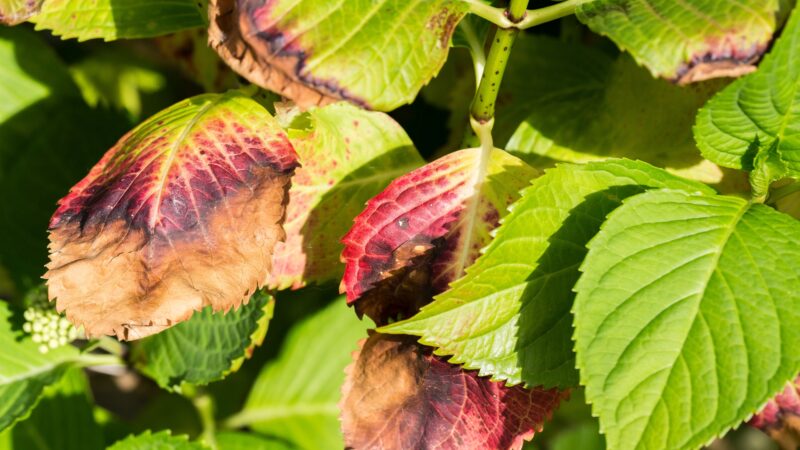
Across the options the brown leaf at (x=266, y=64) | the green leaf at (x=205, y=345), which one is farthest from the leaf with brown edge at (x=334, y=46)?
the green leaf at (x=205, y=345)

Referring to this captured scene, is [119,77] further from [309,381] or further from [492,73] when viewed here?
[492,73]

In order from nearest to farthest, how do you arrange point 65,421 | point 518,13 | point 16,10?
point 518,13, point 16,10, point 65,421

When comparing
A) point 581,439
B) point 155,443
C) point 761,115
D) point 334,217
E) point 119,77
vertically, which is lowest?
point 581,439

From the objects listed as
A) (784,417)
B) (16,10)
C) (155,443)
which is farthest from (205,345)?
(784,417)

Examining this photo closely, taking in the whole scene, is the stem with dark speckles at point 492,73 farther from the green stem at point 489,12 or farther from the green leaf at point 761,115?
the green leaf at point 761,115

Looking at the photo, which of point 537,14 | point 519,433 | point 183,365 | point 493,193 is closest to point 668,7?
point 537,14

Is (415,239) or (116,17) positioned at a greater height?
(116,17)

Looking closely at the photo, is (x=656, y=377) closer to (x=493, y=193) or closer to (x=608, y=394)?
(x=608, y=394)
